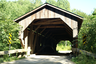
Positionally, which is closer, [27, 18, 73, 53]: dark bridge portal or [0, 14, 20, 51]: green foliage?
[0, 14, 20, 51]: green foliage

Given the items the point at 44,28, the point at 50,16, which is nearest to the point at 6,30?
the point at 50,16

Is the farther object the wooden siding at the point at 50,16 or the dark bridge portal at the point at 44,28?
the dark bridge portal at the point at 44,28

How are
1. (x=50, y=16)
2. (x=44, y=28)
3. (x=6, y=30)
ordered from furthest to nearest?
1. (x=44, y=28)
2. (x=50, y=16)
3. (x=6, y=30)

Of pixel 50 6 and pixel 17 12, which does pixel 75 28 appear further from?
pixel 17 12

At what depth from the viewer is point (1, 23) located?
6.27 meters

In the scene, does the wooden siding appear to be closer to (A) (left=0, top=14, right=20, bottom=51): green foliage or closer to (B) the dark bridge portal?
(A) (left=0, top=14, right=20, bottom=51): green foliage

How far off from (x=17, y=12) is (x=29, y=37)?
11.9 metres

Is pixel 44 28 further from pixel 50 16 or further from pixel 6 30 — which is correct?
pixel 6 30

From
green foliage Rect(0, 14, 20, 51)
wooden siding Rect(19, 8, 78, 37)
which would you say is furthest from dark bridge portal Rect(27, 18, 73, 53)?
green foliage Rect(0, 14, 20, 51)

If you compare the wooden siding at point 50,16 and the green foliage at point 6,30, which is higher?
the wooden siding at point 50,16

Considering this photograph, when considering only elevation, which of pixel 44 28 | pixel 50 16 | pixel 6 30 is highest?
pixel 50 16

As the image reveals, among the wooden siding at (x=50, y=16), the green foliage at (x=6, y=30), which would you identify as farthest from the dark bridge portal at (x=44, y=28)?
the green foliage at (x=6, y=30)

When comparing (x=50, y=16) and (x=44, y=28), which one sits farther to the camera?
(x=44, y=28)

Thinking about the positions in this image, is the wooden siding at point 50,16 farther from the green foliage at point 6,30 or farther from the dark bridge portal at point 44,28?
the dark bridge portal at point 44,28
